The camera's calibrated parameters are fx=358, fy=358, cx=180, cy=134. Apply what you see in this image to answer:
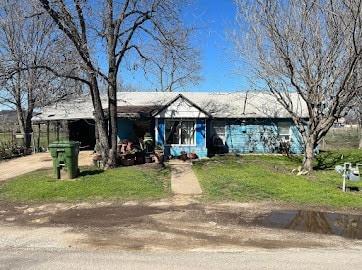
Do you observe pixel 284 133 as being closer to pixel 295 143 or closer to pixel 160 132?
pixel 295 143

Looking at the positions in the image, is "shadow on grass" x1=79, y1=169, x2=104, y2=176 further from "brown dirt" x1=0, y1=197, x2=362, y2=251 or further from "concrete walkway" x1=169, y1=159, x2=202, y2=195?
"brown dirt" x1=0, y1=197, x2=362, y2=251

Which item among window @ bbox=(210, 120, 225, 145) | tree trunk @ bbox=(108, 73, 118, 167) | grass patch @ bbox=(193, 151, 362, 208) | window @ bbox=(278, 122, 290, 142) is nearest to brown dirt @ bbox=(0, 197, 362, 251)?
grass patch @ bbox=(193, 151, 362, 208)

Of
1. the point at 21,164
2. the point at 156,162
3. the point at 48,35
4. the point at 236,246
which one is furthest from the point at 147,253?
the point at 48,35

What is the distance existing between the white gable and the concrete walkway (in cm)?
293

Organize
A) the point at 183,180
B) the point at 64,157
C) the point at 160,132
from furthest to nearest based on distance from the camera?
1. the point at 160,132
2. the point at 183,180
3. the point at 64,157

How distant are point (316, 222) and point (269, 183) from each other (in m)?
4.44

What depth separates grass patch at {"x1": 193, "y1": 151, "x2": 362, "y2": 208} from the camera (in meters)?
10.6

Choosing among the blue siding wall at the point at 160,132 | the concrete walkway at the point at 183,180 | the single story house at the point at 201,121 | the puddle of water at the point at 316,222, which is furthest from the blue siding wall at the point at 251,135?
the puddle of water at the point at 316,222

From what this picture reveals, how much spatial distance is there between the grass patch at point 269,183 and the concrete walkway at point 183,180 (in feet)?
0.91

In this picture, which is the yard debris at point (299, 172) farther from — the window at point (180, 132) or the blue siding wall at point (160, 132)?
the blue siding wall at point (160, 132)

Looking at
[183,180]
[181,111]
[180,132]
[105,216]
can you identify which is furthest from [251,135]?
[105,216]

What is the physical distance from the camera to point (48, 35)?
24.7m

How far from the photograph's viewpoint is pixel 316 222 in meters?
8.30

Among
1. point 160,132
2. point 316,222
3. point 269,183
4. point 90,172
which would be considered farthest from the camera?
point 160,132
